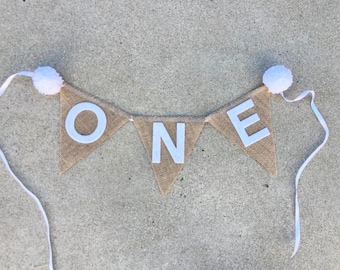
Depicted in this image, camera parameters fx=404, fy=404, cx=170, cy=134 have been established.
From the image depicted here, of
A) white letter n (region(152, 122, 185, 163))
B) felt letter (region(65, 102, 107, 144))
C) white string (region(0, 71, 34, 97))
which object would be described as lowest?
white letter n (region(152, 122, 185, 163))

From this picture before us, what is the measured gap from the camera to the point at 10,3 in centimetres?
210

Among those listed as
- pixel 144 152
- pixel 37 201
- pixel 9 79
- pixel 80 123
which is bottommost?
pixel 37 201

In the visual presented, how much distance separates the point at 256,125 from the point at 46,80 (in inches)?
42.4

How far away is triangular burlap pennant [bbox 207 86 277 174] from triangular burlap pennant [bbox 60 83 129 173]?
19.2 inches

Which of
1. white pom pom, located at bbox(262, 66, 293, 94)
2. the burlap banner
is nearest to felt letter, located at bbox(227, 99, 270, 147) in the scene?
the burlap banner

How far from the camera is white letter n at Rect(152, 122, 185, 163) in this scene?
2.04 m

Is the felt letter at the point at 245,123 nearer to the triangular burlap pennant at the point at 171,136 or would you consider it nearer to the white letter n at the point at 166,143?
the triangular burlap pennant at the point at 171,136

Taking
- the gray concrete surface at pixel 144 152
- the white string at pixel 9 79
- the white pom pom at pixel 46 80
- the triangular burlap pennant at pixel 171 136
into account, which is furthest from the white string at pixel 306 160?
the white string at pixel 9 79

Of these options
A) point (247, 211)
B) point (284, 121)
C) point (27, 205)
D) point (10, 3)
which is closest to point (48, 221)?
point (27, 205)

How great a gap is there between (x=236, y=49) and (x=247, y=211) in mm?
862

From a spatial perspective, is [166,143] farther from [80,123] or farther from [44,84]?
[44,84]

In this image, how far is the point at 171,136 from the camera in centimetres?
205

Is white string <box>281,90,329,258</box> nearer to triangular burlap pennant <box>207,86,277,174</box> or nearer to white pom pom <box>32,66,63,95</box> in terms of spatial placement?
triangular burlap pennant <box>207,86,277,174</box>

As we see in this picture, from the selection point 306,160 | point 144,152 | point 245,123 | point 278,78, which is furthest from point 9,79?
point 306,160
